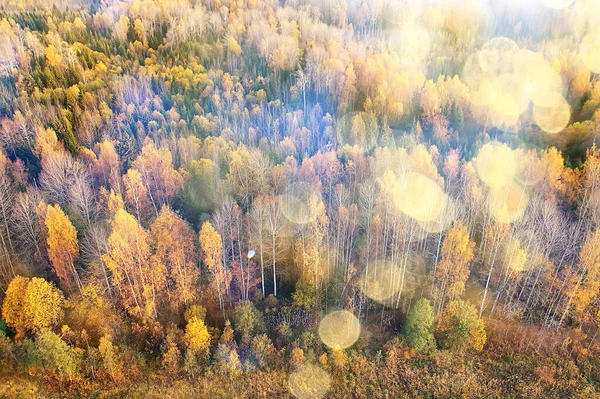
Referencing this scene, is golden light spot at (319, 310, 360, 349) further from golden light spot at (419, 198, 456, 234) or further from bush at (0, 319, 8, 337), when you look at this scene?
bush at (0, 319, 8, 337)

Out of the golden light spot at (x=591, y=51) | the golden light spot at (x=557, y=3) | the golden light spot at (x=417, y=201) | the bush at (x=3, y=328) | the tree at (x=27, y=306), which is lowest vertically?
the bush at (x=3, y=328)

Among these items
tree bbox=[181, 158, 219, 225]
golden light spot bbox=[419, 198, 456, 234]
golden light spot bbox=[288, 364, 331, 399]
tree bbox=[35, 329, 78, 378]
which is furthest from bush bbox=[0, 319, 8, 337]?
golden light spot bbox=[419, 198, 456, 234]

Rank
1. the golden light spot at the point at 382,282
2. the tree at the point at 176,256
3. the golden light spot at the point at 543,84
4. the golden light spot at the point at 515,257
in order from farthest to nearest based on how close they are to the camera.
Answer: the golden light spot at the point at 543,84
the golden light spot at the point at 382,282
the tree at the point at 176,256
the golden light spot at the point at 515,257

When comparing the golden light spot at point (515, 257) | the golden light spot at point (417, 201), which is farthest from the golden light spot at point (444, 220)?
the golden light spot at point (515, 257)

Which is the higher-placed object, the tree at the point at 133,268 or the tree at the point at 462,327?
the tree at the point at 133,268

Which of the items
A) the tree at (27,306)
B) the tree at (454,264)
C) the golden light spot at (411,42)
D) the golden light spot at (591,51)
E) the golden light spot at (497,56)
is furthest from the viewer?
the golden light spot at (411,42)

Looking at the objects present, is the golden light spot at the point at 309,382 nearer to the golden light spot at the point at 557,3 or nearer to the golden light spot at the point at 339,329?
the golden light spot at the point at 339,329
